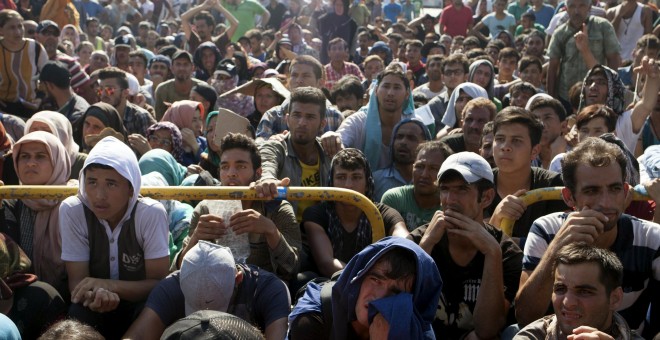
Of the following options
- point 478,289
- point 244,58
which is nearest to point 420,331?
point 478,289

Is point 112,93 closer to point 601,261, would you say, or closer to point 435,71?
point 435,71

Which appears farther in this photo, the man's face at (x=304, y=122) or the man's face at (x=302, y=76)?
the man's face at (x=302, y=76)

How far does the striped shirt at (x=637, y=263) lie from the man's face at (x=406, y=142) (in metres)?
2.54

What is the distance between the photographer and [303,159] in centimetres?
648

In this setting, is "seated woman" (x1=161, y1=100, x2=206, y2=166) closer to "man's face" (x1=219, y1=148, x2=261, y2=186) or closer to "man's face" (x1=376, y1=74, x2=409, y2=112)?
"man's face" (x1=376, y1=74, x2=409, y2=112)

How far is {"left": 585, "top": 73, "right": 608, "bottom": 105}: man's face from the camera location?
7.92 m

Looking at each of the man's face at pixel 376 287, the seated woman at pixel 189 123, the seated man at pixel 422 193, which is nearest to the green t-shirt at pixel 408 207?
the seated man at pixel 422 193

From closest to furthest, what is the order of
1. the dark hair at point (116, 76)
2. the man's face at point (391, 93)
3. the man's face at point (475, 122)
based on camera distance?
the man's face at point (475, 122) < the man's face at point (391, 93) < the dark hair at point (116, 76)

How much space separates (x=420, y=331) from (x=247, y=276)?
123 centimetres

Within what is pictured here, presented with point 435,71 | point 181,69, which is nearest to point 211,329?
point 435,71

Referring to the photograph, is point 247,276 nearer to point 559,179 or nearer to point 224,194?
point 224,194

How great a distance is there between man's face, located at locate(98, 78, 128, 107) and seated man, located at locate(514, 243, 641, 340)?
630cm

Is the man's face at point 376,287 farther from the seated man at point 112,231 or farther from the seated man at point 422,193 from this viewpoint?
the seated man at point 422,193

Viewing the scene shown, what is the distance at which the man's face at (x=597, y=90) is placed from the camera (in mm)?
7918
